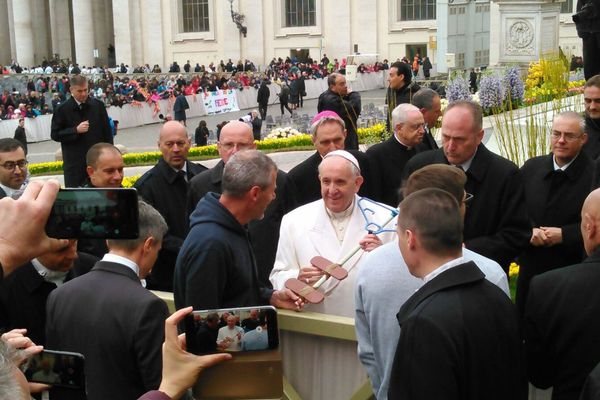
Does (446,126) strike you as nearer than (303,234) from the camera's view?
No

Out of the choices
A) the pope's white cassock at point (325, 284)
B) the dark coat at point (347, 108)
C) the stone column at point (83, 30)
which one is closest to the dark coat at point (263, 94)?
the dark coat at point (347, 108)

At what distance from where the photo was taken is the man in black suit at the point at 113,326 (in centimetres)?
401

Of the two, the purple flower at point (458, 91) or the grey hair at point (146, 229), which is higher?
the purple flower at point (458, 91)

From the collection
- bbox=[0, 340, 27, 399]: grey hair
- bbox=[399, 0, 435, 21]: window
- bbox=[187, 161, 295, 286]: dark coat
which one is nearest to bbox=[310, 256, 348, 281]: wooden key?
bbox=[187, 161, 295, 286]: dark coat

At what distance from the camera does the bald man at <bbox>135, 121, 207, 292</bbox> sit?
6895mm

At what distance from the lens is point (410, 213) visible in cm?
364

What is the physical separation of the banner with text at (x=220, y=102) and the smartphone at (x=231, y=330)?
111 feet

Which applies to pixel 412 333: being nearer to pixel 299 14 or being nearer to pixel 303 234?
pixel 303 234

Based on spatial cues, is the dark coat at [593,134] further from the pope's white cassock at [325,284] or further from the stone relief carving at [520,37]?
the stone relief carving at [520,37]

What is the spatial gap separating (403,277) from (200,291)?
37.4 inches

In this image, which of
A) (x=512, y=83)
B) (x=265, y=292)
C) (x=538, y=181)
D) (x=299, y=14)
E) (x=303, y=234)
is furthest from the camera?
(x=299, y=14)

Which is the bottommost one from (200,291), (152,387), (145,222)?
(152,387)

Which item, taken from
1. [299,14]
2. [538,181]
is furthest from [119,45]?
[538,181]

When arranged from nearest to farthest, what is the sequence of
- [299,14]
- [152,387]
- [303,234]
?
[152,387], [303,234], [299,14]
